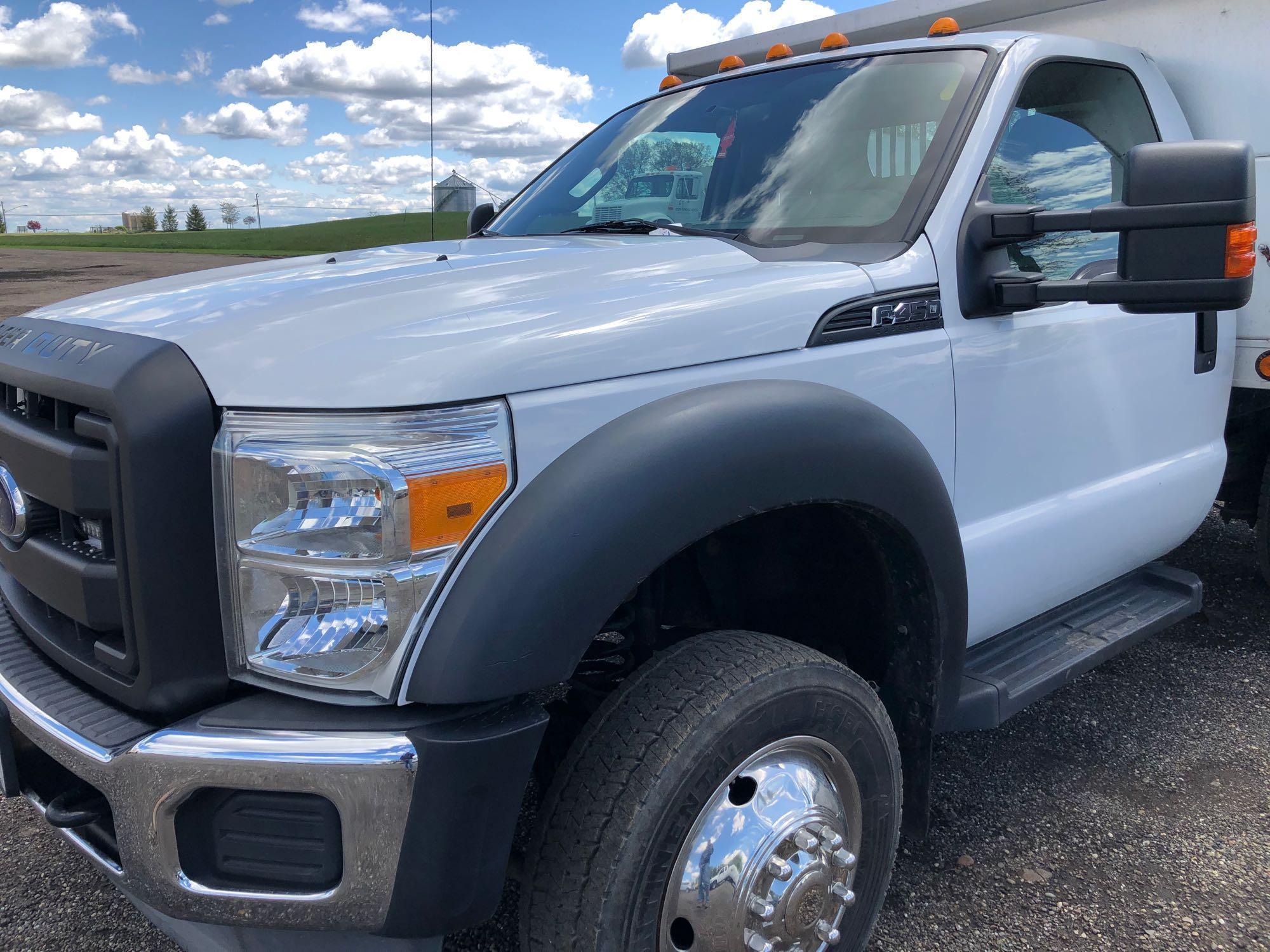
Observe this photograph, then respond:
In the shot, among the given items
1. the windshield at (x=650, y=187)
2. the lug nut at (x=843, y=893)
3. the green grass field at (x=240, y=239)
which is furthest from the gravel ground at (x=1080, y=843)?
the green grass field at (x=240, y=239)

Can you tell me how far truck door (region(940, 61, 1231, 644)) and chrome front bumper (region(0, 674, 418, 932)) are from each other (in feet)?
4.57

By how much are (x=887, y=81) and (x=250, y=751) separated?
207 centimetres

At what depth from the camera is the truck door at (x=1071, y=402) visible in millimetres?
2268

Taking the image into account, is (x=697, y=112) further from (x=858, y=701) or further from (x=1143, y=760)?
(x=1143, y=760)

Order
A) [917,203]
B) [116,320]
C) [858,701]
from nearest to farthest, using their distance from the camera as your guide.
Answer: [116,320] < [858,701] < [917,203]

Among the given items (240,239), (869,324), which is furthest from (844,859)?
(240,239)

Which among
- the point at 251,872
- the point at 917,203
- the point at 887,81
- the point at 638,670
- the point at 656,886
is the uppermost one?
the point at 887,81

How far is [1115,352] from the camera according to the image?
2.60m

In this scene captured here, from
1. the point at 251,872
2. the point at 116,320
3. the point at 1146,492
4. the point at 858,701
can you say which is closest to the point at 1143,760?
the point at 1146,492

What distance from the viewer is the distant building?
357 cm

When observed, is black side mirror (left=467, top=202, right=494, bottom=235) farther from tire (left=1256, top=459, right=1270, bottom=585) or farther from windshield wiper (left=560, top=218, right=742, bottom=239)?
tire (left=1256, top=459, right=1270, bottom=585)

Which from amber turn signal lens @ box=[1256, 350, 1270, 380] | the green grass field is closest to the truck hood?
amber turn signal lens @ box=[1256, 350, 1270, 380]

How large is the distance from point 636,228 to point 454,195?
51.2 inches

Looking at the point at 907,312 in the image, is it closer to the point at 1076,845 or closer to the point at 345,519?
the point at 345,519
